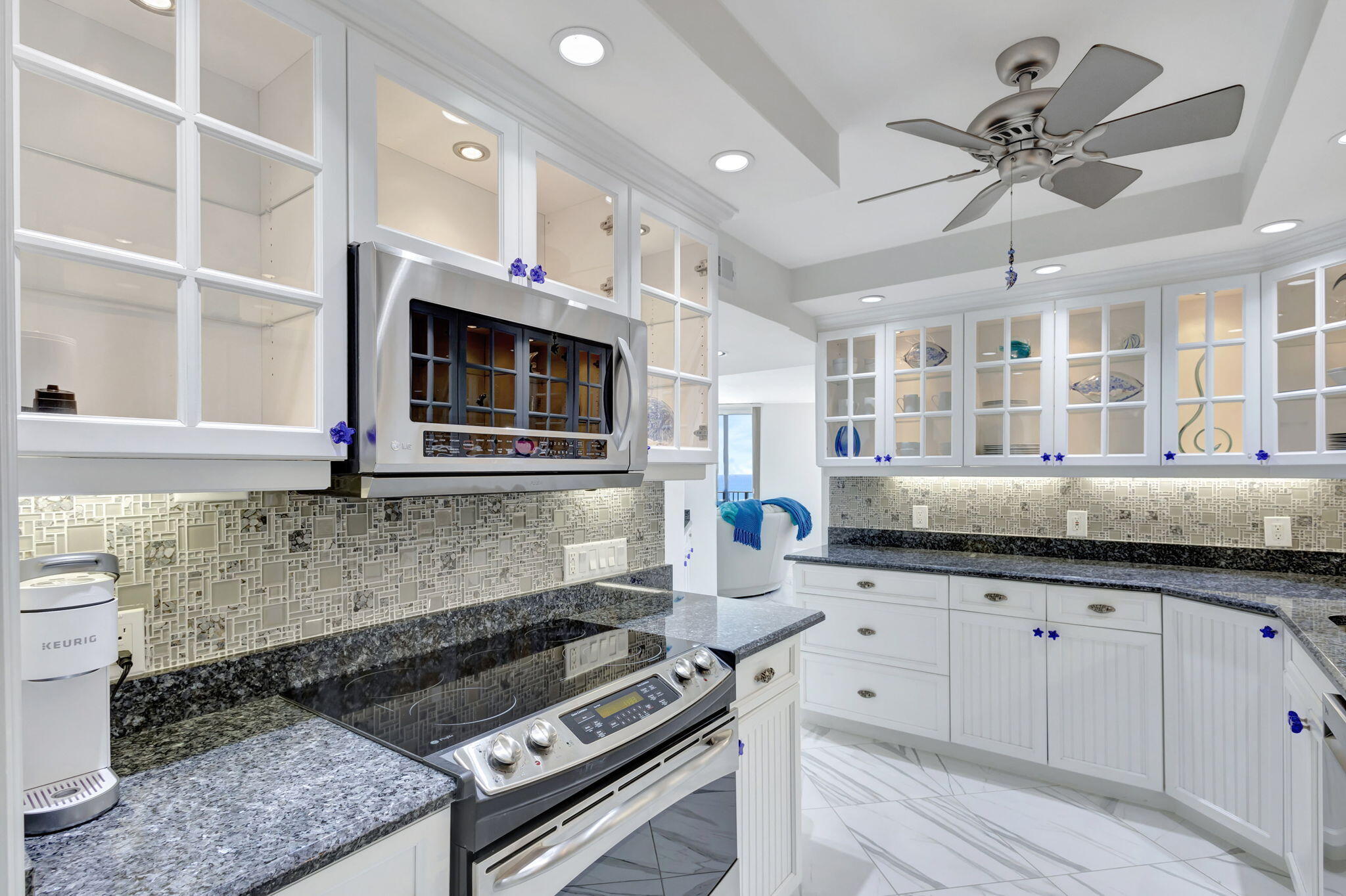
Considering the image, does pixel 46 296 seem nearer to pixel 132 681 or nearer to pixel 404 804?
pixel 132 681

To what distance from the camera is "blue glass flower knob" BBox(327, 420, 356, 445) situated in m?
1.22

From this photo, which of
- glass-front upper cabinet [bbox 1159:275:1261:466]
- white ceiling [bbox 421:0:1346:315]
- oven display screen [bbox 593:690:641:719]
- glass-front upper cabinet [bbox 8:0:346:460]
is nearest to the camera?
glass-front upper cabinet [bbox 8:0:346:460]

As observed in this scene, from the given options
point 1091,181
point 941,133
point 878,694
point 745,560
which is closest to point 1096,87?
point 941,133

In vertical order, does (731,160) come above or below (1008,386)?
above

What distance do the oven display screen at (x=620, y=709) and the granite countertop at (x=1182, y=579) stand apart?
1.42 meters

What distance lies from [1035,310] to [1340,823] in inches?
Result: 91.0

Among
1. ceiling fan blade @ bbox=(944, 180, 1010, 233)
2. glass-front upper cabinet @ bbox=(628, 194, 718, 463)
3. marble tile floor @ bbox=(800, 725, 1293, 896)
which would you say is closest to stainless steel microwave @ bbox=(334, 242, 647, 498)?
glass-front upper cabinet @ bbox=(628, 194, 718, 463)

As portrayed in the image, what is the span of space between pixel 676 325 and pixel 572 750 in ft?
4.39

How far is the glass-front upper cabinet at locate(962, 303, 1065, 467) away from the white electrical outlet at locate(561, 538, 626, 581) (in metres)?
1.98

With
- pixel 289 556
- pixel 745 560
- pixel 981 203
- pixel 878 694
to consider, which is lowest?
pixel 878 694

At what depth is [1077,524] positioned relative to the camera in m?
3.27

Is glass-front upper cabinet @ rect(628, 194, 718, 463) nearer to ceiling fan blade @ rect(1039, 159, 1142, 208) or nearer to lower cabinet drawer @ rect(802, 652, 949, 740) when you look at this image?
ceiling fan blade @ rect(1039, 159, 1142, 208)

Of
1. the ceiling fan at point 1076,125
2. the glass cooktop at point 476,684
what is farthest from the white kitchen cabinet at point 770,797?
the ceiling fan at point 1076,125

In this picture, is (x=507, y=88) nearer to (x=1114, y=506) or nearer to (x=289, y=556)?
(x=289, y=556)
